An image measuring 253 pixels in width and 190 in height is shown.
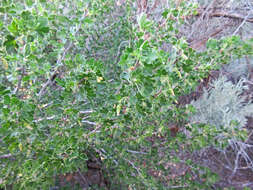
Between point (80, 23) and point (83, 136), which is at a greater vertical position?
point (80, 23)

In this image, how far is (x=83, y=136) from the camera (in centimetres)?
136

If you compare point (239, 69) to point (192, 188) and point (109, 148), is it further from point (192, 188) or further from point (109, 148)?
point (109, 148)

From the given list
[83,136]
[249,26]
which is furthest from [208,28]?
[83,136]

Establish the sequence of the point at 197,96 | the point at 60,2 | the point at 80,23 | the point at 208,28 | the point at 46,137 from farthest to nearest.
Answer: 1. the point at 197,96
2. the point at 208,28
3. the point at 60,2
4. the point at 46,137
5. the point at 80,23

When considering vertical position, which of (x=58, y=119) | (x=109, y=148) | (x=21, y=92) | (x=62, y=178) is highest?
(x=21, y=92)

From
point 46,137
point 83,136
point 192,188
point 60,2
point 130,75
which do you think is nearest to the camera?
Result: point 130,75

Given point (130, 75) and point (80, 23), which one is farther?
point (80, 23)

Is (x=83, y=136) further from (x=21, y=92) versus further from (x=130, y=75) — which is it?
(x=130, y=75)

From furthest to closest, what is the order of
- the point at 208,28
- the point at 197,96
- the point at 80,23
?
the point at 197,96, the point at 208,28, the point at 80,23

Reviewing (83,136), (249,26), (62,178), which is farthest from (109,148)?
(249,26)

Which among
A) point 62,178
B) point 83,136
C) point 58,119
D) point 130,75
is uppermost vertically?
point 130,75

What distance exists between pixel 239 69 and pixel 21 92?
147 inches

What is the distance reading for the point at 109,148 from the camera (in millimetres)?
1853

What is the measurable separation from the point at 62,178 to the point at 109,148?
5.85 feet
